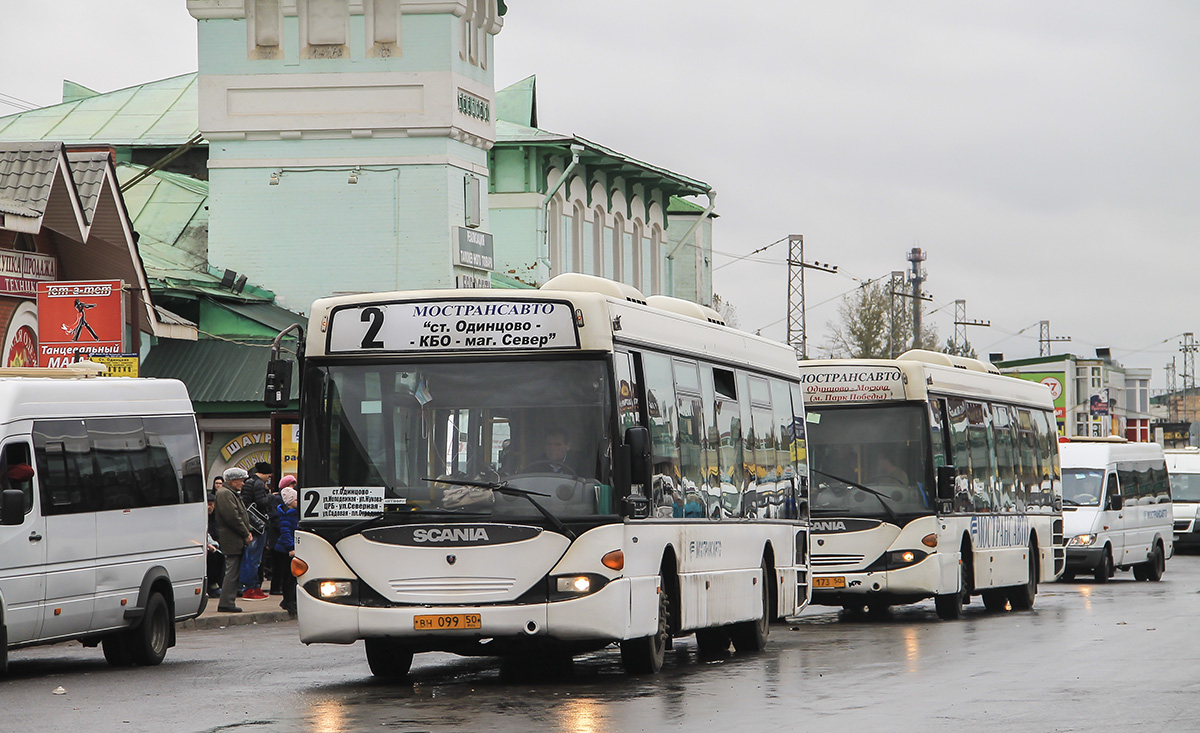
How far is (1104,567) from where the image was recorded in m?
33.3

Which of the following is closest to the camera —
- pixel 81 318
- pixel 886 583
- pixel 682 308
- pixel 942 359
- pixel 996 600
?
pixel 682 308

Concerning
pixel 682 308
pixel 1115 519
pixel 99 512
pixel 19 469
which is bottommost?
pixel 1115 519

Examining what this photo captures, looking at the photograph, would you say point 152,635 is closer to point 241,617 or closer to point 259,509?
point 241,617

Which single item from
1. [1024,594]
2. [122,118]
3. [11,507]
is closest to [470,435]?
[11,507]

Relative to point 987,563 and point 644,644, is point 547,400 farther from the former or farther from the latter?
point 987,563

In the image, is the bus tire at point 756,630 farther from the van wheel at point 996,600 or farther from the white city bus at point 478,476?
the van wheel at point 996,600

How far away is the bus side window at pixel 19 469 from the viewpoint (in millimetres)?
15250

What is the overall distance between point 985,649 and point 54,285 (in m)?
12.6

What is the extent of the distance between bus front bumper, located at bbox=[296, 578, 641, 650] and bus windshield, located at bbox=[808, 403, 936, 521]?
9.18m

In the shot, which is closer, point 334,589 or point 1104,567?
point 334,589

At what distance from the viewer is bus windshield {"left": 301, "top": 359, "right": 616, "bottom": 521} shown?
1370 cm

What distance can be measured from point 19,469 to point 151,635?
8.45 ft

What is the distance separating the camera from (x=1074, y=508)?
3356 cm

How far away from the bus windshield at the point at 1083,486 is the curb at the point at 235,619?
15.7m
